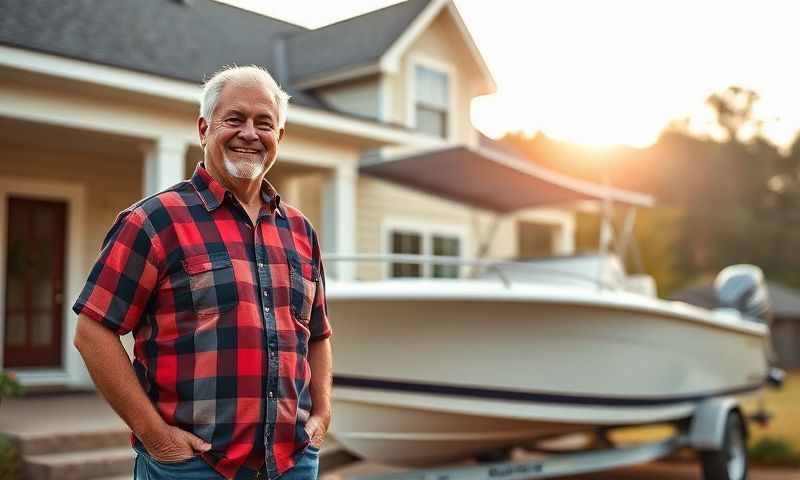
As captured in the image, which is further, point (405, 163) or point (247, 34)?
point (247, 34)

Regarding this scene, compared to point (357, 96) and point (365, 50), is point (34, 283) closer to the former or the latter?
point (357, 96)

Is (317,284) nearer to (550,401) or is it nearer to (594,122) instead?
(550,401)

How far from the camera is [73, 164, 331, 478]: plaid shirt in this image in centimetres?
211

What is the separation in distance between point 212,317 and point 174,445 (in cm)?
31

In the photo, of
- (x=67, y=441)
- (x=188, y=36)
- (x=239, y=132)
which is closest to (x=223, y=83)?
(x=239, y=132)

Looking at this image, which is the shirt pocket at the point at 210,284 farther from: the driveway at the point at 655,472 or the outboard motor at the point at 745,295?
the outboard motor at the point at 745,295

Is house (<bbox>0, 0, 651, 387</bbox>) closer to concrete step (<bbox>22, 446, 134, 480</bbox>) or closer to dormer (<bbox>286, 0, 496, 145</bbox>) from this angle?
dormer (<bbox>286, 0, 496, 145</bbox>)

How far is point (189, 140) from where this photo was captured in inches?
326

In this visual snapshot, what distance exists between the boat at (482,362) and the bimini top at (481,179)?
127cm

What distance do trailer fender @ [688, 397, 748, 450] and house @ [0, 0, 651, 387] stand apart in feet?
6.39

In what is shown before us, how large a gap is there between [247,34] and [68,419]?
4221 mm

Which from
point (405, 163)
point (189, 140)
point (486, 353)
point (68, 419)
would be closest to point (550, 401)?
point (486, 353)

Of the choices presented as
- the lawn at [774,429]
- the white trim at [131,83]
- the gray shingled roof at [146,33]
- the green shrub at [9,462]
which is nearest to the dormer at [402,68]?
the gray shingled roof at [146,33]

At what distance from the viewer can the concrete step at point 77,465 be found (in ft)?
18.6
